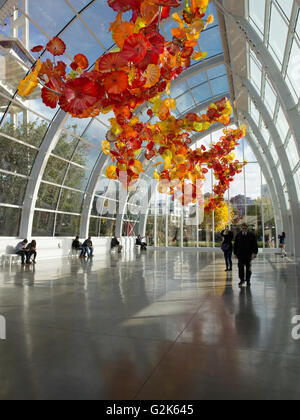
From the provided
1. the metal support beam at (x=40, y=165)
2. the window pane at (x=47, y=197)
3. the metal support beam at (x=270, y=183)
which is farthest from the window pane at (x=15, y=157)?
the metal support beam at (x=270, y=183)

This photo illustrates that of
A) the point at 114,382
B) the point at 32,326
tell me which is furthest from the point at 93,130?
the point at 114,382

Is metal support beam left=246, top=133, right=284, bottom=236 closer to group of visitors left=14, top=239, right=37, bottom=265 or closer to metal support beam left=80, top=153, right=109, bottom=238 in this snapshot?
metal support beam left=80, top=153, right=109, bottom=238

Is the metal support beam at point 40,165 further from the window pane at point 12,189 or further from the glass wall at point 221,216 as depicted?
the glass wall at point 221,216

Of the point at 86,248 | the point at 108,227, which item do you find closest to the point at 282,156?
the point at 86,248

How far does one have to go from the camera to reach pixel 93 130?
17.3 meters

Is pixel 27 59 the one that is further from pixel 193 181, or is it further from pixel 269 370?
pixel 269 370

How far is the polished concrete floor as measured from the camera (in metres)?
2.30

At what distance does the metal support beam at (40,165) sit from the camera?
46.1 feet

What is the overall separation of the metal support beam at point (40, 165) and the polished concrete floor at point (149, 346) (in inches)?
336

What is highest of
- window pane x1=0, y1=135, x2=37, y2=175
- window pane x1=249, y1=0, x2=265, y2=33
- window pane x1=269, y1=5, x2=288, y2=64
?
window pane x1=249, y1=0, x2=265, y2=33

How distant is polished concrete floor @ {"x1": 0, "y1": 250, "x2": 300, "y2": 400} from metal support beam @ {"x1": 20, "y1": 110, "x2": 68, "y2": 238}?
28.0 feet

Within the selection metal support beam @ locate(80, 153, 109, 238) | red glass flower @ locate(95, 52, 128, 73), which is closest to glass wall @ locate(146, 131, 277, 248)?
metal support beam @ locate(80, 153, 109, 238)

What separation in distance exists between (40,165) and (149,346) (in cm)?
1281
